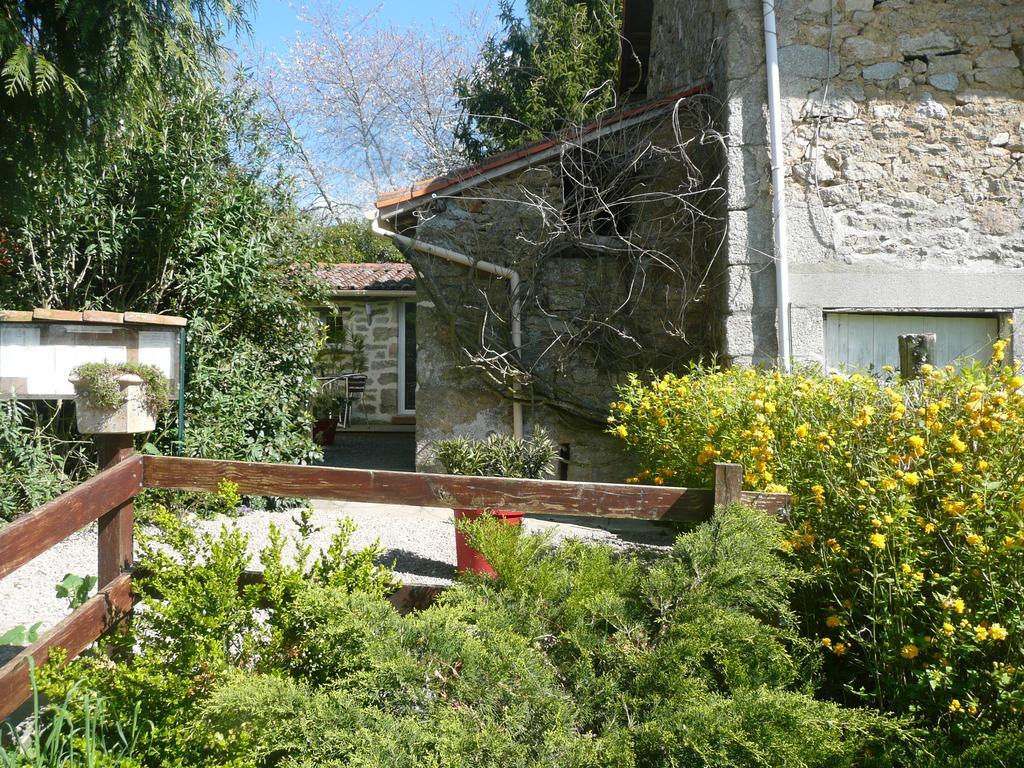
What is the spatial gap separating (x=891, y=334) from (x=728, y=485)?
4.02 m

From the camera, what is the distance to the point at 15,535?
231 cm

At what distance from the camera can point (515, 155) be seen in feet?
23.7

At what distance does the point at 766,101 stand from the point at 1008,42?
1853 mm

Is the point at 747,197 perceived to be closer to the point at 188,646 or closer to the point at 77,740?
the point at 188,646

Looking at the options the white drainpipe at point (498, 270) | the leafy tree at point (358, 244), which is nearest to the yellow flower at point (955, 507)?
the white drainpipe at point (498, 270)

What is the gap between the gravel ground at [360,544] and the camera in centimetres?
483

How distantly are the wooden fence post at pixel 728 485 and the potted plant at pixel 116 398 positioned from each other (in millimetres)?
2259

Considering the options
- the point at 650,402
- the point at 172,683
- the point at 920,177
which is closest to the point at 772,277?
the point at 920,177

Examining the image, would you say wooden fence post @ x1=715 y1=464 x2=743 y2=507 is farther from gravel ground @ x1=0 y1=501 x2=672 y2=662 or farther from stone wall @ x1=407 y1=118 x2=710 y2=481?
stone wall @ x1=407 y1=118 x2=710 y2=481

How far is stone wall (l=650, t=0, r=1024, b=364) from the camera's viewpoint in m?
6.06

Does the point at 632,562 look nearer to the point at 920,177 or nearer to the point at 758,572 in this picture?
the point at 758,572

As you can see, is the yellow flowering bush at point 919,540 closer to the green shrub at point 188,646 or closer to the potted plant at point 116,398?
the green shrub at point 188,646

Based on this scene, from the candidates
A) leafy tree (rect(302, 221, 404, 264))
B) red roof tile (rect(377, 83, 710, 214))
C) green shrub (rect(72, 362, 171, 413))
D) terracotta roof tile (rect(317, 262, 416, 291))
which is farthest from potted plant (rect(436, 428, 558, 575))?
leafy tree (rect(302, 221, 404, 264))

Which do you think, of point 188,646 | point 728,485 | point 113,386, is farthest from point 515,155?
point 188,646
